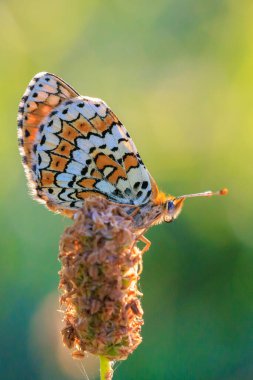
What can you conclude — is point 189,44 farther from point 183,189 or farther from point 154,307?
point 154,307

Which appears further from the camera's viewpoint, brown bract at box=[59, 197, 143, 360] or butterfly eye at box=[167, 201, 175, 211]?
butterfly eye at box=[167, 201, 175, 211]

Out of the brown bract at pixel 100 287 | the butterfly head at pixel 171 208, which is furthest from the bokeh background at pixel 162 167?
the brown bract at pixel 100 287

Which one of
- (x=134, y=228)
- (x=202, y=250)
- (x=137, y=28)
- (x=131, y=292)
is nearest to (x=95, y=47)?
(x=137, y=28)

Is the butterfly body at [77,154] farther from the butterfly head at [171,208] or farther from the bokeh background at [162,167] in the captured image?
the bokeh background at [162,167]

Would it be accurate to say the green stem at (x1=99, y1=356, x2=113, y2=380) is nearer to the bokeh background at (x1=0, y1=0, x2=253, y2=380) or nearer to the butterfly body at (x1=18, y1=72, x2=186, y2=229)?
the butterfly body at (x1=18, y1=72, x2=186, y2=229)

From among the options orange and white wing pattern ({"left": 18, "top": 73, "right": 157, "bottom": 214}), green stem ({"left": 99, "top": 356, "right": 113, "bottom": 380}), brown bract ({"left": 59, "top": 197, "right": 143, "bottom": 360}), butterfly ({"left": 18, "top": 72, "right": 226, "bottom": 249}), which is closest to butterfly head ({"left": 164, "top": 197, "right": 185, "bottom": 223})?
butterfly ({"left": 18, "top": 72, "right": 226, "bottom": 249})

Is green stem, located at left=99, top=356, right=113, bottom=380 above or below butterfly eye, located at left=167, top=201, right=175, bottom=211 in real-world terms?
below
